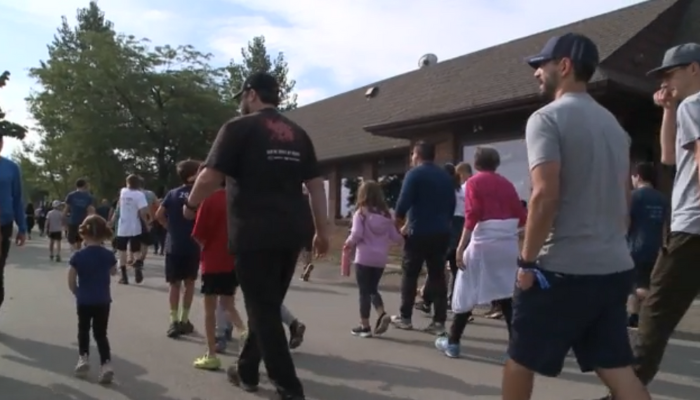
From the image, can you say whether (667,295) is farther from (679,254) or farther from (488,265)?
(488,265)

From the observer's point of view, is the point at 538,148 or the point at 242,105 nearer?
the point at 538,148

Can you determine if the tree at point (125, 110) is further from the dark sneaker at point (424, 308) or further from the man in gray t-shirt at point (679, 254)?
the man in gray t-shirt at point (679, 254)

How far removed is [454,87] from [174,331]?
13.3 meters

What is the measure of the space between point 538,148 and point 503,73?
15.2 meters

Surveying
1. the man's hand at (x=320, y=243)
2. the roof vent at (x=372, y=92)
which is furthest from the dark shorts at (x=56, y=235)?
the man's hand at (x=320, y=243)

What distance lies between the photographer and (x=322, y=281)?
48.9 ft

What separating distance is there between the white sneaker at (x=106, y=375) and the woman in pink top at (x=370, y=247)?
2908 mm

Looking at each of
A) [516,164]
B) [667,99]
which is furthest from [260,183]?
[516,164]

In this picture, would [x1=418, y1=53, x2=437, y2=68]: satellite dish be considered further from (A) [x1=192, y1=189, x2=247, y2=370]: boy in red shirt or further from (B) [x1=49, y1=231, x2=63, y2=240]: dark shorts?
(A) [x1=192, y1=189, x2=247, y2=370]: boy in red shirt

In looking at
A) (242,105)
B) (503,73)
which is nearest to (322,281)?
(503,73)

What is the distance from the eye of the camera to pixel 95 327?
630 cm

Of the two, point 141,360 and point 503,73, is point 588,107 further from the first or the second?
point 503,73

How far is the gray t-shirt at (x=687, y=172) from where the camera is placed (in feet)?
14.5

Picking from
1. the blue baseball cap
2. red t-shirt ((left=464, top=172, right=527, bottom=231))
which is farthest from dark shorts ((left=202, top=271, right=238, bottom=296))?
the blue baseball cap
